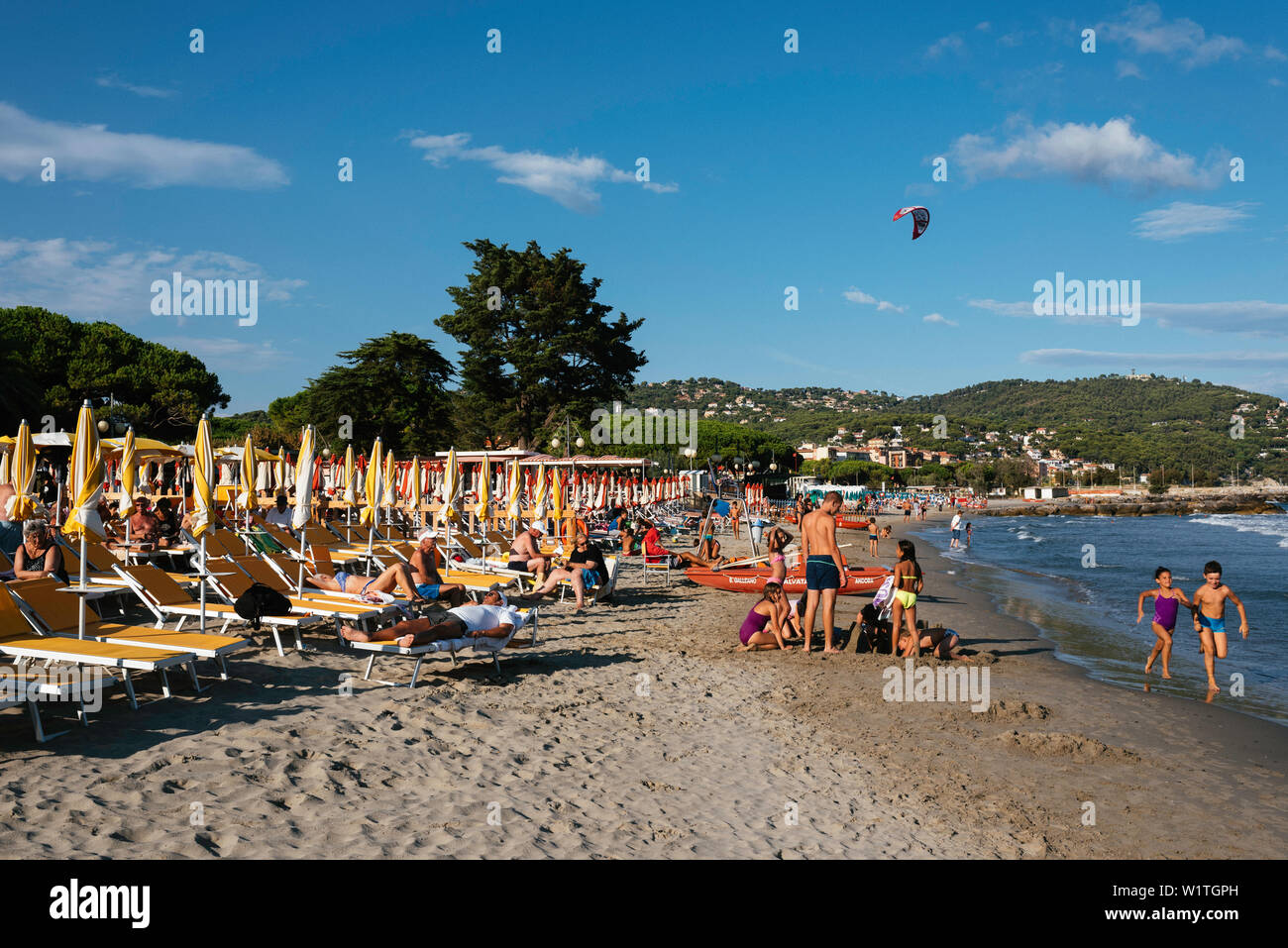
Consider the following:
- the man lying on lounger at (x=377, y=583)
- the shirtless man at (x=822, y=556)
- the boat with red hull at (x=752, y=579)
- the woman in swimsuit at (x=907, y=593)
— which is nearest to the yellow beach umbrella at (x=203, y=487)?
the man lying on lounger at (x=377, y=583)

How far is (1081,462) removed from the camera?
177250 mm

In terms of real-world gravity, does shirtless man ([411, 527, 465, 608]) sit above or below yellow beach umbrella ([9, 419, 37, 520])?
below

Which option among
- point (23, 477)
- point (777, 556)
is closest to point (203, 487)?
point (23, 477)

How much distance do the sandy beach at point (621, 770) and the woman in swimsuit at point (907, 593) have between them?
1.35 meters

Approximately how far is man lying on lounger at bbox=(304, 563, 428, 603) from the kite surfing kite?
10248mm

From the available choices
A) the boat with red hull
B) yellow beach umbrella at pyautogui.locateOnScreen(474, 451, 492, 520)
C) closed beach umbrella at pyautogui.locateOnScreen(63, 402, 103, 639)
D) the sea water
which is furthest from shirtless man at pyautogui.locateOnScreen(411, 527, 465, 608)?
the sea water

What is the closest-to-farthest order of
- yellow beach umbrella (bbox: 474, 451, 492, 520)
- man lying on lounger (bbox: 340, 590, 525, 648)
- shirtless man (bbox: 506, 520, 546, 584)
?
man lying on lounger (bbox: 340, 590, 525, 648) → shirtless man (bbox: 506, 520, 546, 584) → yellow beach umbrella (bbox: 474, 451, 492, 520)

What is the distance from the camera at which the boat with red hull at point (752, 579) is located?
1411 centimetres

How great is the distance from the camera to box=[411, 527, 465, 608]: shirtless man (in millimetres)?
9352

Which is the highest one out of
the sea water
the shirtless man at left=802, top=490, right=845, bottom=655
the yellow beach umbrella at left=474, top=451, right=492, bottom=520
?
the yellow beach umbrella at left=474, top=451, right=492, bottom=520

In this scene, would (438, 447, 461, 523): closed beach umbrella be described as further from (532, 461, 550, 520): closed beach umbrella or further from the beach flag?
the beach flag

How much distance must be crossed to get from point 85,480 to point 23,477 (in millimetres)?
3811

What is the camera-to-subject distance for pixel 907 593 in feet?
31.0
